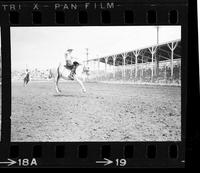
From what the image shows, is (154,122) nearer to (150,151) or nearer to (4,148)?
(150,151)

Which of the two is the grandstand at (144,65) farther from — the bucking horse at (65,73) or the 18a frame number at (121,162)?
the 18a frame number at (121,162)

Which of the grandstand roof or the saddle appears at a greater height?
the grandstand roof

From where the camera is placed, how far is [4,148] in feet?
10.4

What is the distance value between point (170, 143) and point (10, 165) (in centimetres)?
105

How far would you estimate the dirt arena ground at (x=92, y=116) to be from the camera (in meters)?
3.15

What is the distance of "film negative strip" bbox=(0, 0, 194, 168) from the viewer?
123 inches

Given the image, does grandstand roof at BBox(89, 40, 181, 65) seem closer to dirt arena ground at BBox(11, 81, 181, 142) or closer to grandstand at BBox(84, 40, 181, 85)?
grandstand at BBox(84, 40, 181, 85)

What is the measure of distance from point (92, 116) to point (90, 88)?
18cm

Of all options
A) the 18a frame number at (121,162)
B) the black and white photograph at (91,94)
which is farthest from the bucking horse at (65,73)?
the 18a frame number at (121,162)

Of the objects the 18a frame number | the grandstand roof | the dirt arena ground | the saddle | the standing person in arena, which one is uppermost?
the grandstand roof

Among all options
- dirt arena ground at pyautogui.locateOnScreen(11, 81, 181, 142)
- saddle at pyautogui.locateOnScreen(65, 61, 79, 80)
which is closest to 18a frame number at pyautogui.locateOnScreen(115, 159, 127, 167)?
dirt arena ground at pyautogui.locateOnScreen(11, 81, 181, 142)

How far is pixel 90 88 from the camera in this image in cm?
317
